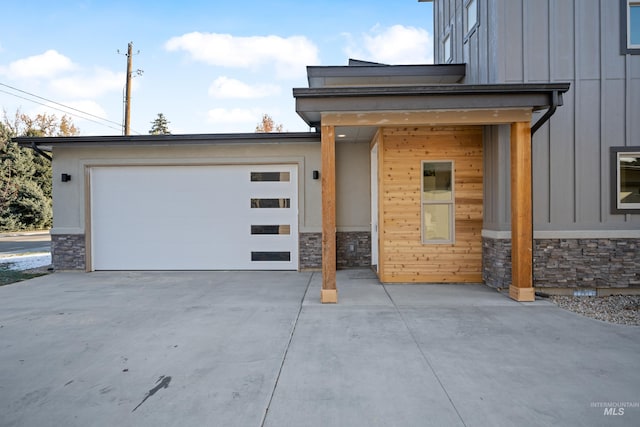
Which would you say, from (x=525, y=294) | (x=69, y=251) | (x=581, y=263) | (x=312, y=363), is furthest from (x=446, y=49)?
(x=69, y=251)

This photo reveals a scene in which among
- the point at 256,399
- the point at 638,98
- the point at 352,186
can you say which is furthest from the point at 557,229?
the point at 256,399

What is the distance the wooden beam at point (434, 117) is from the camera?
6.18 meters

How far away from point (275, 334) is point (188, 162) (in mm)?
6026

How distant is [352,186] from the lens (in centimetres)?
971

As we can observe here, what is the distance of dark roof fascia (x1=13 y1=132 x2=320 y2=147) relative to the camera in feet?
29.8

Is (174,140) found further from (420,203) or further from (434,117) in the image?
(434,117)

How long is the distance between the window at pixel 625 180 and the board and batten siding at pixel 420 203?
2091 mm

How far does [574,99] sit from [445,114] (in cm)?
252

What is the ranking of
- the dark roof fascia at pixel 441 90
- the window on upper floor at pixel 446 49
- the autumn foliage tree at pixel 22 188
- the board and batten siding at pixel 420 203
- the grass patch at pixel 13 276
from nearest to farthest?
the dark roof fascia at pixel 441 90
the board and batten siding at pixel 420 203
the grass patch at pixel 13 276
the window on upper floor at pixel 446 49
the autumn foliage tree at pixel 22 188

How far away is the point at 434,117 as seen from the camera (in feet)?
20.3

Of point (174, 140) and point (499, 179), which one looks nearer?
point (499, 179)

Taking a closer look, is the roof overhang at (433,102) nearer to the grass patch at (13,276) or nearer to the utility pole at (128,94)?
the grass patch at (13,276)

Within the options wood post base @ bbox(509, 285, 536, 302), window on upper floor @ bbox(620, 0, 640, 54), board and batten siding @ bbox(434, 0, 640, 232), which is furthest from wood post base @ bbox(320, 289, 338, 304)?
window on upper floor @ bbox(620, 0, 640, 54)

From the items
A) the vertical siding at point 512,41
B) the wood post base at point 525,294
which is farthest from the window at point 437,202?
the vertical siding at point 512,41
